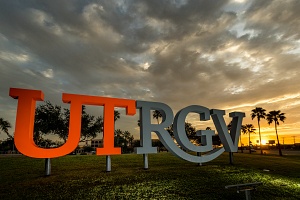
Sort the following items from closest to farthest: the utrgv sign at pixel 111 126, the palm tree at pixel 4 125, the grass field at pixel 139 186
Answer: the grass field at pixel 139 186 → the utrgv sign at pixel 111 126 → the palm tree at pixel 4 125

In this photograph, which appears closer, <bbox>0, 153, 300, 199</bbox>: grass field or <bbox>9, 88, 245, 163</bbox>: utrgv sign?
<bbox>0, 153, 300, 199</bbox>: grass field

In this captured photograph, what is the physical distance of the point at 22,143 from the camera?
1001 cm

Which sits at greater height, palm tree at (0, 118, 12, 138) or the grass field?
palm tree at (0, 118, 12, 138)

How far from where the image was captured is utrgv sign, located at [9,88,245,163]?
10.2m

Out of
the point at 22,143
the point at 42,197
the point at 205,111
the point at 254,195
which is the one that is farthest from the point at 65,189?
the point at 205,111

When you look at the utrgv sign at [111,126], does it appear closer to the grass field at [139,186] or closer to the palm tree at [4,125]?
the grass field at [139,186]

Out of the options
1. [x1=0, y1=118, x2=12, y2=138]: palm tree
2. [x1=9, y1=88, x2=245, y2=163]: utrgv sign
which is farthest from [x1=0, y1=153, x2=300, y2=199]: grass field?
[x1=0, y1=118, x2=12, y2=138]: palm tree

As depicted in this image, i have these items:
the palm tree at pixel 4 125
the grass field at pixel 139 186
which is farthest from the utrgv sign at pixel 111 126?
the palm tree at pixel 4 125

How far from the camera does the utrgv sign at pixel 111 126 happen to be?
10.2m

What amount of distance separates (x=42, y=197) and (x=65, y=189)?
105cm

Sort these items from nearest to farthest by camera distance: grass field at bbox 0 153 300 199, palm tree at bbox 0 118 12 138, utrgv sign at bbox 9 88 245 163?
grass field at bbox 0 153 300 199, utrgv sign at bbox 9 88 245 163, palm tree at bbox 0 118 12 138

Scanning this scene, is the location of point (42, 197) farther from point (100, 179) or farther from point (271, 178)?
point (271, 178)

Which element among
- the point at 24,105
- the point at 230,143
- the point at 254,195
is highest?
the point at 24,105

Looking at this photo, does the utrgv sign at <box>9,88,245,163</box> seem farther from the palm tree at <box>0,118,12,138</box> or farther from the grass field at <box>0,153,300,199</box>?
the palm tree at <box>0,118,12,138</box>
